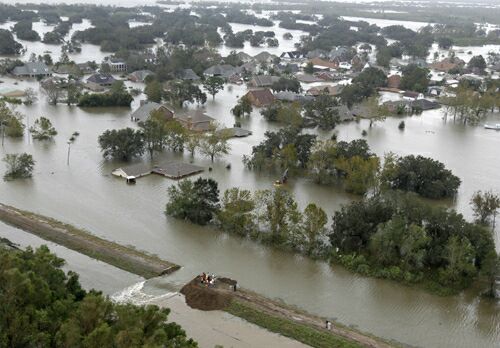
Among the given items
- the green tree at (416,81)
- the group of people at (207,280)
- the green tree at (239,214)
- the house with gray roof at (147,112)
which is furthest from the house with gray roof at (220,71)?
the group of people at (207,280)

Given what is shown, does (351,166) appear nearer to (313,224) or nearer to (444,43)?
(313,224)

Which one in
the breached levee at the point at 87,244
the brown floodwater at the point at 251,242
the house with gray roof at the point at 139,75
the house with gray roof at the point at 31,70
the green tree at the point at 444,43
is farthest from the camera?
the green tree at the point at 444,43

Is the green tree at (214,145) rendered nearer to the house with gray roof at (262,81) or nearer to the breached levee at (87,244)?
the breached levee at (87,244)

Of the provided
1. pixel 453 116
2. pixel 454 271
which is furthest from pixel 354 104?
pixel 454 271

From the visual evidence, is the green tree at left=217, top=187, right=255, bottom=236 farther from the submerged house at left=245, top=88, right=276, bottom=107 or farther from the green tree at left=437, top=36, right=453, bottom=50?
the green tree at left=437, top=36, right=453, bottom=50

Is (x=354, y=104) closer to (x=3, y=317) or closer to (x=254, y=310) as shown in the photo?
(x=254, y=310)
